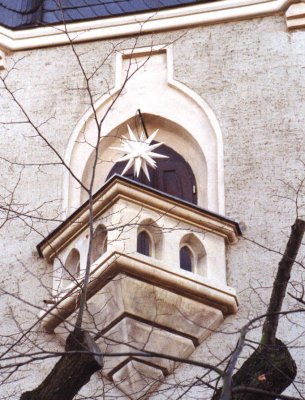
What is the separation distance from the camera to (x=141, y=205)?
388 inches

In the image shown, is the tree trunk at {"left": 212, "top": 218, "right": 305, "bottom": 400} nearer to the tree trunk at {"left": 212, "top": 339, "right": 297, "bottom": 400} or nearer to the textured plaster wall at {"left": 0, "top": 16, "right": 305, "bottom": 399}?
the tree trunk at {"left": 212, "top": 339, "right": 297, "bottom": 400}

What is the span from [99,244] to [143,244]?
58 cm

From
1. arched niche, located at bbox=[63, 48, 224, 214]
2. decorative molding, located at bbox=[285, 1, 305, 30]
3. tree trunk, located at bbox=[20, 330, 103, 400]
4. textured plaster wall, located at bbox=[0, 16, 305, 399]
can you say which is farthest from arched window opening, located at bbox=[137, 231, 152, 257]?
decorative molding, located at bbox=[285, 1, 305, 30]

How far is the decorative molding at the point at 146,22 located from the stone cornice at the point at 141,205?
8.41 ft

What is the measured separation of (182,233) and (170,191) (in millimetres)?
1349

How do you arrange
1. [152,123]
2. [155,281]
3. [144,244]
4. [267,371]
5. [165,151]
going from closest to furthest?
[267,371] → [155,281] → [144,244] → [165,151] → [152,123]

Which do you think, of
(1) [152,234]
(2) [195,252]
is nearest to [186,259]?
(2) [195,252]

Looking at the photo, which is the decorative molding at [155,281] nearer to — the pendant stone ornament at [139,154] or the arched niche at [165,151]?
the arched niche at [165,151]

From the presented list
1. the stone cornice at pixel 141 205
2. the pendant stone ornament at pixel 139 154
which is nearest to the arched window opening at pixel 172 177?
the pendant stone ornament at pixel 139 154

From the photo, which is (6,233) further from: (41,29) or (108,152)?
(41,29)

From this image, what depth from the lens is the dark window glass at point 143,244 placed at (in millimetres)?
10005

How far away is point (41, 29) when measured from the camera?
1245cm

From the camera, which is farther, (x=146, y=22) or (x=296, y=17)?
(x=146, y=22)

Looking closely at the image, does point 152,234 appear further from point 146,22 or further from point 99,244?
point 146,22
